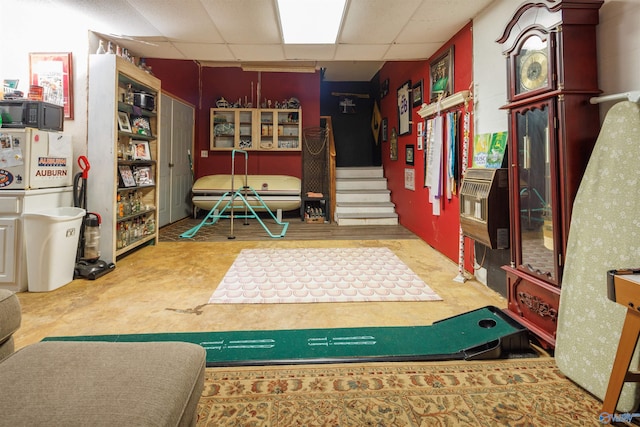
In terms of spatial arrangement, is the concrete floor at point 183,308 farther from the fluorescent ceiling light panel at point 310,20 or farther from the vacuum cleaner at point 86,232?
the fluorescent ceiling light panel at point 310,20

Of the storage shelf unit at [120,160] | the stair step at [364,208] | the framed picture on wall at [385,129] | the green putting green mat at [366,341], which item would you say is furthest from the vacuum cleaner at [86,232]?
the framed picture on wall at [385,129]

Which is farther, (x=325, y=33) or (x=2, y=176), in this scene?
(x=325, y=33)

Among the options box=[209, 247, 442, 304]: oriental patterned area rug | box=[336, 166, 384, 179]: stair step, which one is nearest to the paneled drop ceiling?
box=[209, 247, 442, 304]: oriental patterned area rug

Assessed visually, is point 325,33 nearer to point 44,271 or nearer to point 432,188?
point 432,188

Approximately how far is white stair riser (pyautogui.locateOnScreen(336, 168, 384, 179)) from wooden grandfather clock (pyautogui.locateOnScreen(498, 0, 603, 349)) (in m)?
5.14

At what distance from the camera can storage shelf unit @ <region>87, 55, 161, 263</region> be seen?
3389mm

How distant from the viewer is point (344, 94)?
880 cm

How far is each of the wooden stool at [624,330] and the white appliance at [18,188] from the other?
12.7ft

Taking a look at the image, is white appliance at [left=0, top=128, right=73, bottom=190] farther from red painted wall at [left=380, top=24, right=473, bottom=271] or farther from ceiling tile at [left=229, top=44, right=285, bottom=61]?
red painted wall at [left=380, top=24, right=473, bottom=271]

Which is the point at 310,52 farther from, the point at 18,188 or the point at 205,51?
the point at 18,188

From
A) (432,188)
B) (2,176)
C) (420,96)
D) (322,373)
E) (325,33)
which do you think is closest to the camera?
(322,373)

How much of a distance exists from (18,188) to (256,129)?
462 cm

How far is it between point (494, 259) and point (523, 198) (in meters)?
0.94

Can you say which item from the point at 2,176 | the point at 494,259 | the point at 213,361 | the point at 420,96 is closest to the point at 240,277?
the point at 213,361
